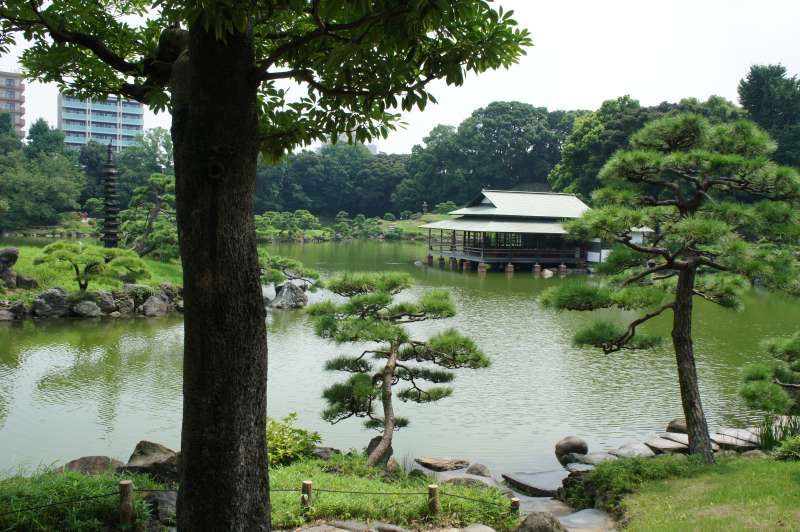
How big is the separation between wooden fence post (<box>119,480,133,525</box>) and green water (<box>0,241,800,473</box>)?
8.99ft

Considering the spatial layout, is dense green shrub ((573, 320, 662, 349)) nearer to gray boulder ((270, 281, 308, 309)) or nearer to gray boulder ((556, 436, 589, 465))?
gray boulder ((556, 436, 589, 465))

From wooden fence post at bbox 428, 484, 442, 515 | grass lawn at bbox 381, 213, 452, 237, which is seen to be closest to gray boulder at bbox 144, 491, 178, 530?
wooden fence post at bbox 428, 484, 442, 515

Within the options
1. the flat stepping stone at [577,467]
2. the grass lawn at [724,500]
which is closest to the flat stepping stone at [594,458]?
the flat stepping stone at [577,467]

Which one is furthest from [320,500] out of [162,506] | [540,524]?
[540,524]

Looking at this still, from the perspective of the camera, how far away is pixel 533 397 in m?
8.85

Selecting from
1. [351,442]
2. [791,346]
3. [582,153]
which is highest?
[582,153]

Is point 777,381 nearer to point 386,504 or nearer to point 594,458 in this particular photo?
point 594,458

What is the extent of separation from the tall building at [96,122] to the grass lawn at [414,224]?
127ft

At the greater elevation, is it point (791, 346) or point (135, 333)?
point (791, 346)

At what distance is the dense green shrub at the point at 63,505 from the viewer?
353 centimetres

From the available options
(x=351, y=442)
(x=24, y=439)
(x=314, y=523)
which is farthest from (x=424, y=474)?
(x=24, y=439)

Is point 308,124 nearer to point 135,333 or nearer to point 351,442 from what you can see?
point 351,442

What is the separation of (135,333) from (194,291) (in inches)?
417

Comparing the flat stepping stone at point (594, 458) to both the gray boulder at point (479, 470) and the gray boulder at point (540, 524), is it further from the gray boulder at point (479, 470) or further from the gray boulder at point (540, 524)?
the gray boulder at point (540, 524)
